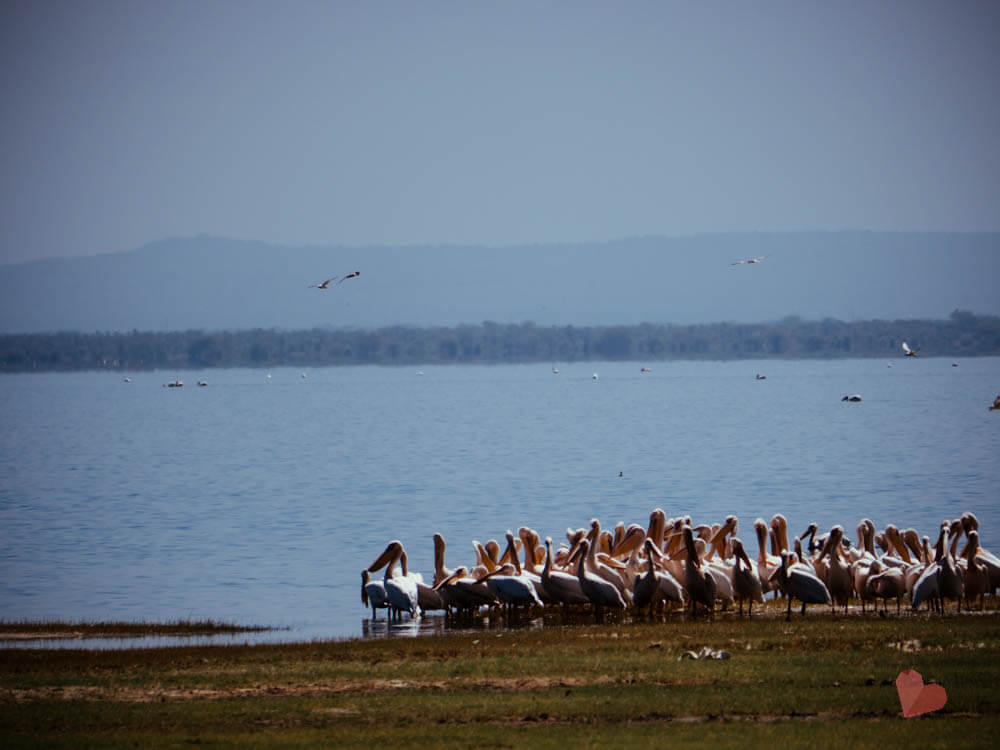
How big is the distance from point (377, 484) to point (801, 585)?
28589mm

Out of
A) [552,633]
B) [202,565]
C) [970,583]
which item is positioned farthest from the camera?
[202,565]

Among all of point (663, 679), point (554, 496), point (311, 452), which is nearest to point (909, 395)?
point (311, 452)

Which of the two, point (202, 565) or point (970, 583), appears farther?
point (202, 565)

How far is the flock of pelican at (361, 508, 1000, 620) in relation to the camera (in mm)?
18047

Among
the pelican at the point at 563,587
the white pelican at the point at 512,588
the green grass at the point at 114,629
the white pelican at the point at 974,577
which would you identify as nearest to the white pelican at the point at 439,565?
the white pelican at the point at 512,588

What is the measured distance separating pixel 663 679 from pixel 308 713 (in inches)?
121

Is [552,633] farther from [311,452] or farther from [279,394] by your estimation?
[279,394]

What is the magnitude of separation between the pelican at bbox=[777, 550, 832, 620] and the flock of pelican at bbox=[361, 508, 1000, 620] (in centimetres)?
1

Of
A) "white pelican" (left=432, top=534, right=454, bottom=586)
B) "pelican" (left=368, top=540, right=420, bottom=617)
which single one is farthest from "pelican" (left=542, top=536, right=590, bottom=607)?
"pelican" (left=368, top=540, right=420, bottom=617)

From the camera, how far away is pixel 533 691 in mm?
12898

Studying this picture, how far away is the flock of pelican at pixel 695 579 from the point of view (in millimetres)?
18047

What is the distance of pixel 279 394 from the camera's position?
12394 centimetres

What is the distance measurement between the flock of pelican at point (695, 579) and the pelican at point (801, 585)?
0.04 ft

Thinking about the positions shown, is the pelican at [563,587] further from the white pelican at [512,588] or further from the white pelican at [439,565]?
the white pelican at [439,565]
